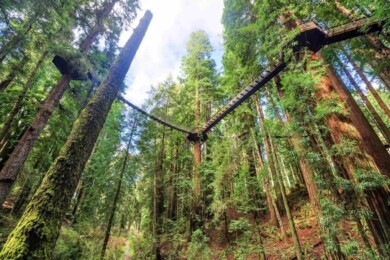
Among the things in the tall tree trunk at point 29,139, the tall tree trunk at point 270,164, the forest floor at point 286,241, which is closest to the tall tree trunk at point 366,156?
the tall tree trunk at point 270,164

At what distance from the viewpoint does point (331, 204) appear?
3.58m

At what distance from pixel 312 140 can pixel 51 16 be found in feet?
23.2

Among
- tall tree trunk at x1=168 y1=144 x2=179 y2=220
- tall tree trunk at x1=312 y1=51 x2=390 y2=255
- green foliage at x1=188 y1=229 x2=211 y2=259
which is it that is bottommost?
green foliage at x1=188 y1=229 x2=211 y2=259

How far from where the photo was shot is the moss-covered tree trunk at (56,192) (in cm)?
182

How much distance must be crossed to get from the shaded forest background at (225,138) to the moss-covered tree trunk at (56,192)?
0.02 metres

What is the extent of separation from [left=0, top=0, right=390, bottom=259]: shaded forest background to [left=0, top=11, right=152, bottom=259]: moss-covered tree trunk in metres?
0.02

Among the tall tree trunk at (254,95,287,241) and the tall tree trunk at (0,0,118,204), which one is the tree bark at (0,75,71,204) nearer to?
the tall tree trunk at (0,0,118,204)

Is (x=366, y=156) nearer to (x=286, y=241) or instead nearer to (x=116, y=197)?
(x=286, y=241)

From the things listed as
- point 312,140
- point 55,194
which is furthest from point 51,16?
point 312,140

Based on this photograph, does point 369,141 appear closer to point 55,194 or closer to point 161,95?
point 55,194

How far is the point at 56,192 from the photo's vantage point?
2193mm

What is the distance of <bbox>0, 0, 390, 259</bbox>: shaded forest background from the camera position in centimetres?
353

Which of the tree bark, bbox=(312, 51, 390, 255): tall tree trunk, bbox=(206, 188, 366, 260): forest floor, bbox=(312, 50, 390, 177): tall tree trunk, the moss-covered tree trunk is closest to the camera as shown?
the moss-covered tree trunk

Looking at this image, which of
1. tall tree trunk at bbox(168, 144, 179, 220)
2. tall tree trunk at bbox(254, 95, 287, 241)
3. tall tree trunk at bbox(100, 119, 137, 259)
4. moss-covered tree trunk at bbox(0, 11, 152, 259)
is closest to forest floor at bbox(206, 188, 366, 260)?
tall tree trunk at bbox(254, 95, 287, 241)
